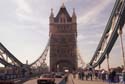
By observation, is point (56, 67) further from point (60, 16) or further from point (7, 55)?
point (7, 55)

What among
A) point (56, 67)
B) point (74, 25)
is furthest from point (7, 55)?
point (74, 25)

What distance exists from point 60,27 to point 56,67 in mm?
22134

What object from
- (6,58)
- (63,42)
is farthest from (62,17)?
(6,58)

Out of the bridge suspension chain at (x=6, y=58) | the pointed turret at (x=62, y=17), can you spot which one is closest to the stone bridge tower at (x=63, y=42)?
the pointed turret at (x=62, y=17)

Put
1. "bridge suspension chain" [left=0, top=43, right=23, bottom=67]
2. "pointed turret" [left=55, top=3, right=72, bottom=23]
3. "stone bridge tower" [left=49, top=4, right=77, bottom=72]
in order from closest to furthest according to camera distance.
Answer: "bridge suspension chain" [left=0, top=43, right=23, bottom=67], "stone bridge tower" [left=49, top=4, right=77, bottom=72], "pointed turret" [left=55, top=3, right=72, bottom=23]

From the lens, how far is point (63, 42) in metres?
131

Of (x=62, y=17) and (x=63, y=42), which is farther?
(x=62, y=17)

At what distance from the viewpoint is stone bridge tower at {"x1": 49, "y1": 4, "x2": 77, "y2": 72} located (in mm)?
124875

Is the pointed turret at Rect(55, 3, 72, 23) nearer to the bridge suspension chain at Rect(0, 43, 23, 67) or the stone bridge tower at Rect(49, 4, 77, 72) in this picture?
the stone bridge tower at Rect(49, 4, 77, 72)

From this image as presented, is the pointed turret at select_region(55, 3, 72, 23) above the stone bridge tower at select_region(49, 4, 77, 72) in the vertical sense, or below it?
above

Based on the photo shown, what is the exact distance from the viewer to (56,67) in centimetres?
12344

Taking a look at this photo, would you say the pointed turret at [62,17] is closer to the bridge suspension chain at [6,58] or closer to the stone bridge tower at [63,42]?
the stone bridge tower at [63,42]

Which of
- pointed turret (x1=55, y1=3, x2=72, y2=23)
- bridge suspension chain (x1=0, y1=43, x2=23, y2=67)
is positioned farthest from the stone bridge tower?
bridge suspension chain (x1=0, y1=43, x2=23, y2=67)

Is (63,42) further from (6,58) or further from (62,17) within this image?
(6,58)
